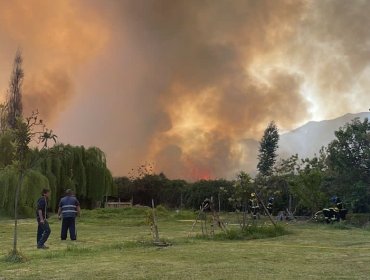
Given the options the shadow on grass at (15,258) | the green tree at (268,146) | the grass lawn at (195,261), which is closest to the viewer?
the grass lawn at (195,261)

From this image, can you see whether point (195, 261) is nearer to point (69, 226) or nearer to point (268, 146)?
point (69, 226)

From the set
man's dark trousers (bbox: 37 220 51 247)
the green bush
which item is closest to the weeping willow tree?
the green bush

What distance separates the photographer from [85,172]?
122 ft

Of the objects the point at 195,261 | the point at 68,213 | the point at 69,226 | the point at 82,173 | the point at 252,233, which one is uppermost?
the point at 82,173

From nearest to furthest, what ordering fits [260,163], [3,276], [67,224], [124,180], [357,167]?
[3,276] → [67,224] → [357,167] → [124,180] → [260,163]

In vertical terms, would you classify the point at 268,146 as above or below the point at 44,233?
above

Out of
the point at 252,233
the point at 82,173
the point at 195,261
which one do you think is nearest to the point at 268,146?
the point at 82,173

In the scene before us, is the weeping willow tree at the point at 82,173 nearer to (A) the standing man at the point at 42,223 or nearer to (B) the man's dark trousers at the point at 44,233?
(A) the standing man at the point at 42,223

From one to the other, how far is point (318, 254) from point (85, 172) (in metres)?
27.7

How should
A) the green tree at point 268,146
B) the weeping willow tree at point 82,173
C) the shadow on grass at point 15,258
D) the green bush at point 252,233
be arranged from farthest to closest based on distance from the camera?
the green tree at point 268,146 < the weeping willow tree at point 82,173 < the green bush at point 252,233 < the shadow on grass at point 15,258

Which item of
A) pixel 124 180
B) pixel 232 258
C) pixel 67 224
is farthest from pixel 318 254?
pixel 124 180

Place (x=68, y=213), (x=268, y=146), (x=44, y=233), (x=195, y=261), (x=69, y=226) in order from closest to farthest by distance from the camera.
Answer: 1. (x=195, y=261)
2. (x=44, y=233)
3. (x=68, y=213)
4. (x=69, y=226)
5. (x=268, y=146)

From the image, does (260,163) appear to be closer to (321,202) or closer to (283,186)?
(283,186)

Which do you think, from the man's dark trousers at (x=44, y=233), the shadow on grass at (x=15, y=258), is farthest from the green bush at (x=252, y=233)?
the shadow on grass at (x=15, y=258)
